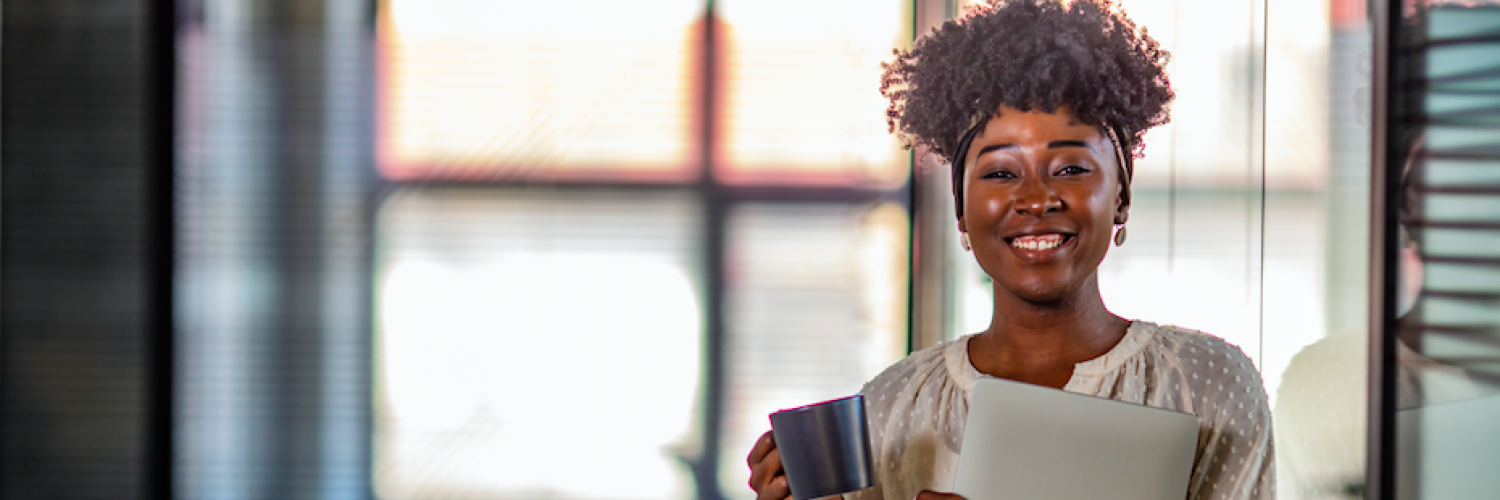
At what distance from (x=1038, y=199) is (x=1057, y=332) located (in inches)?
6.5

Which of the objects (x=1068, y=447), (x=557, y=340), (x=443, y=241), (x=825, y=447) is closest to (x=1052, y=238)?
(x=1068, y=447)

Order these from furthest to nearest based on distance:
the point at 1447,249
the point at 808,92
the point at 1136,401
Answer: the point at 808,92 → the point at 1447,249 → the point at 1136,401

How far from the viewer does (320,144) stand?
2.09 m

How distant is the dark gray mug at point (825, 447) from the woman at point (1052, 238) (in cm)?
10

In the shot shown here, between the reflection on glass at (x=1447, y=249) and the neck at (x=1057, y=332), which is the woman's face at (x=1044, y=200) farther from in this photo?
the reflection on glass at (x=1447, y=249)

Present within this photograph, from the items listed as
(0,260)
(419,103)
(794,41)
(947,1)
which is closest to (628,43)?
(794,41)

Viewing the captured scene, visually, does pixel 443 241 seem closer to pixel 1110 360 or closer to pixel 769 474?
pixel 769 474

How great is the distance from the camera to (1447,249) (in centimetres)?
116

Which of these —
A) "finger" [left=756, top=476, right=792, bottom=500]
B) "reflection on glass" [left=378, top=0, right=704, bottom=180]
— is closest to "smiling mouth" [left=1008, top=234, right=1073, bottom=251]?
"finger" [left=756, top=476, right=792, bottom=500]

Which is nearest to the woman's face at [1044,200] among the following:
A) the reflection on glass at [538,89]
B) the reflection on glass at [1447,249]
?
the reflection on glass at [1447,249]

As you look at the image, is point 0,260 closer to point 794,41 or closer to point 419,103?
point 419,103

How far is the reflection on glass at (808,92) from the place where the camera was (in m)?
1.98

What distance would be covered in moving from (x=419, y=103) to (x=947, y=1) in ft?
4.19

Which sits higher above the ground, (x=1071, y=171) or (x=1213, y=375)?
(x=1071, y=171)
